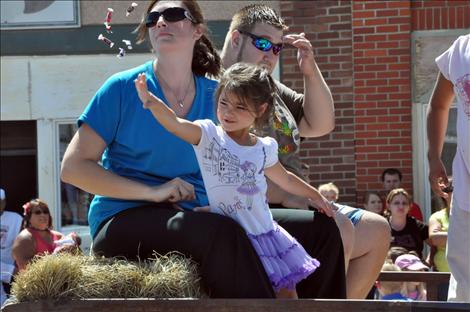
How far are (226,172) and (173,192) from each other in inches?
8.1

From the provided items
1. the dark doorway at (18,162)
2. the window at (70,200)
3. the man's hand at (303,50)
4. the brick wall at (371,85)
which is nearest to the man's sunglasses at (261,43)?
the man's hand at (303,50)

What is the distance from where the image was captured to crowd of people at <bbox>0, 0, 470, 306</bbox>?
3562mm

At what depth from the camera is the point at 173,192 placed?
371 cm

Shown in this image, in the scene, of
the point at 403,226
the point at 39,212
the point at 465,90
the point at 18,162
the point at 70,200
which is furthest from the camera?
the point at 18,162

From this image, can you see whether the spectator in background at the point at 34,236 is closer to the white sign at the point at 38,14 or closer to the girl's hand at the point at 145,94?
the white sign at the point at 38,14

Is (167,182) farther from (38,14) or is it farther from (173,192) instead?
(38,14)

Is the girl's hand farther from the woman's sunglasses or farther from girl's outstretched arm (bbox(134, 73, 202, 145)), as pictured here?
the woman's sunglasses

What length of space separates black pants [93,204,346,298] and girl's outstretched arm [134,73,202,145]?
0.28 m

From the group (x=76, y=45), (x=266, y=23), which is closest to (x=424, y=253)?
(x=76, y=45)

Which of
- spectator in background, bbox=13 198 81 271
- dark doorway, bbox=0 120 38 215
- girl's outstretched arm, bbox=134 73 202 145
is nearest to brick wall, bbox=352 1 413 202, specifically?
spectator in background, bbox=13 198 81 271

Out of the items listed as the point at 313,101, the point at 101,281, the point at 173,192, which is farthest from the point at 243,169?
the point at 313,101

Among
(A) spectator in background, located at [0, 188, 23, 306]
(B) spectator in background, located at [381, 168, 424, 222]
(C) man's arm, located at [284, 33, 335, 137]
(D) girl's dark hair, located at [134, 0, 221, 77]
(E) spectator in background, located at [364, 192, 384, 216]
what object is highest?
(D) girl's dark hair, located at [134, 0, 221, 77]

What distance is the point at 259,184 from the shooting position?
3730 millimetres

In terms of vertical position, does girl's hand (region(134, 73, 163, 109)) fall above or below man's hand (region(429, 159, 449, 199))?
Answer: above
